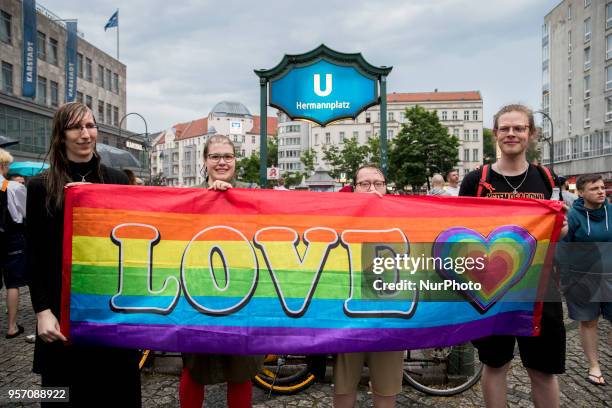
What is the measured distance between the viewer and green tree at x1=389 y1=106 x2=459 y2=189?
44.5m

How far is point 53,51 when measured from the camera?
34.2 metres

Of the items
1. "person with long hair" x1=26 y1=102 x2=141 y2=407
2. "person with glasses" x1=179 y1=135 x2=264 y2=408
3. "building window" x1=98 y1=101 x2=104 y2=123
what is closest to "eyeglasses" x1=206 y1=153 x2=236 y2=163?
"person with glasses" x1=179 y1=135 x2=264 y2=408

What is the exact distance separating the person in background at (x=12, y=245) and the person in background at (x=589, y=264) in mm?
5941

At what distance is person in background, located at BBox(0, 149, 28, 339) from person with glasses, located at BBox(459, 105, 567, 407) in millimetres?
5063

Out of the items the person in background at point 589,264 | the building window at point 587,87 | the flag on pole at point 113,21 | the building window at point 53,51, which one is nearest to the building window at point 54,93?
the building window at point 53,51

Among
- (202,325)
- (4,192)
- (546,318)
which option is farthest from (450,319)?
(4,192)

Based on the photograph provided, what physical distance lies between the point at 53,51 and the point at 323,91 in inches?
1456

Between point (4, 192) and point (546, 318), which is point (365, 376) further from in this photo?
point (4, 192)

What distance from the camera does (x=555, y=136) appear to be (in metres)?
49.2

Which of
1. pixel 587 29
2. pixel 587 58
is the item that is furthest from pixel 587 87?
pixel 587 29

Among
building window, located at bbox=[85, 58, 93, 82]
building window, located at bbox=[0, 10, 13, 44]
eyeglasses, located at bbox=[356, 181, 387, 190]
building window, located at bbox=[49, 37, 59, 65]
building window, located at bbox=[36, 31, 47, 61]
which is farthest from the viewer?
building window, located at bbox=[85, 58, 93, 82]

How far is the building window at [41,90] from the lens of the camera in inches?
1256

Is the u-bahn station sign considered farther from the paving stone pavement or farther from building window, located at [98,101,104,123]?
building window, located at [98,101,104,123]

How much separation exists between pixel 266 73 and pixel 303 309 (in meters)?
3.64
